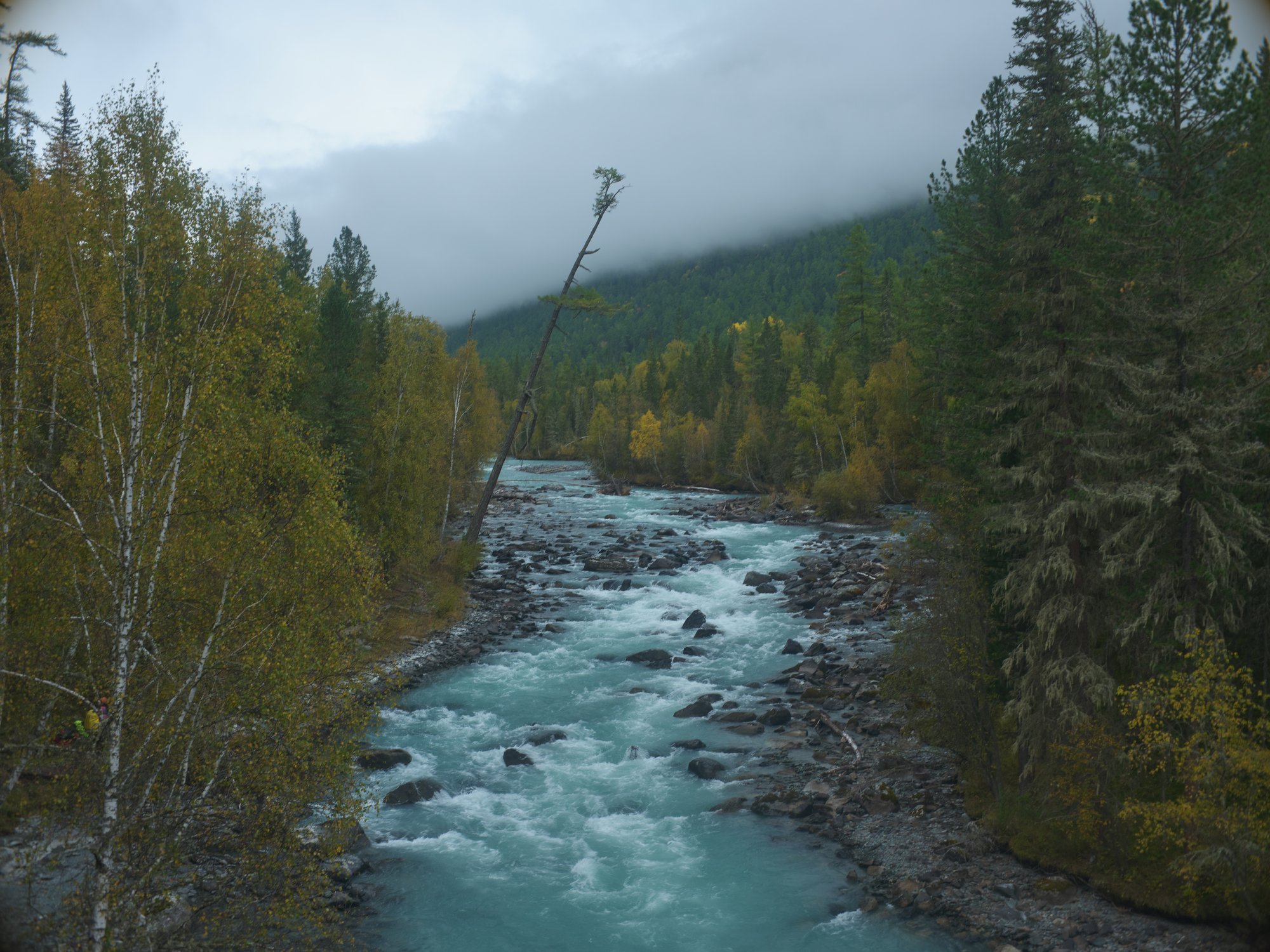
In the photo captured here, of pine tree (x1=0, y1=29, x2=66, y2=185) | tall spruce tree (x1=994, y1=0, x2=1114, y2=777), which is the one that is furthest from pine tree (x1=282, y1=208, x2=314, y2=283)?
tall spruce tree (x1=994, y1=0, x2=1114, y2=777)

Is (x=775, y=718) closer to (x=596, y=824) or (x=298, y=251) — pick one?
(x=596, y=824)

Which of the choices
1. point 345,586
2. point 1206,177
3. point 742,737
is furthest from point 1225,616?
point 345,586

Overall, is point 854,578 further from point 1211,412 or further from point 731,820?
point 1211,412

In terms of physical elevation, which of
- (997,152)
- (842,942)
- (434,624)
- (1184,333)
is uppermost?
(997,152)

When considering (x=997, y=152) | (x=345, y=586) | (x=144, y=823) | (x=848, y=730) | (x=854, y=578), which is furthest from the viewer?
(x=854, y=578)

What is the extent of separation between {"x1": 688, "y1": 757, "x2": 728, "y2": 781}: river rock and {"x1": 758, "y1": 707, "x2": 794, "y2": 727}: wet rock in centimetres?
323

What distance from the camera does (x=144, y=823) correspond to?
10883 millimetres

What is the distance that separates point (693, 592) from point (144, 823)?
33328 mm

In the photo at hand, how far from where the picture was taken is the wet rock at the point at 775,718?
999 inches

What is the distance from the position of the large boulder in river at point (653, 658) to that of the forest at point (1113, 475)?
12.3m

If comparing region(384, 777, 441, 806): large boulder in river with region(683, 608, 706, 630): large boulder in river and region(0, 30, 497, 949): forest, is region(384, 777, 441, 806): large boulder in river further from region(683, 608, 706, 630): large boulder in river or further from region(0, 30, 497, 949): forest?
region(683, 608, 706, 630): large boulder in river

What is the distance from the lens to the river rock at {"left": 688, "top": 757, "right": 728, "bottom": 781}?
73.0 ft

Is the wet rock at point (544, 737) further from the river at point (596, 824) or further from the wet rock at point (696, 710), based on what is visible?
the wet rock at point (696, 710)

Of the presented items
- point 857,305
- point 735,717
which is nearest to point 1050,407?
point 735,717
